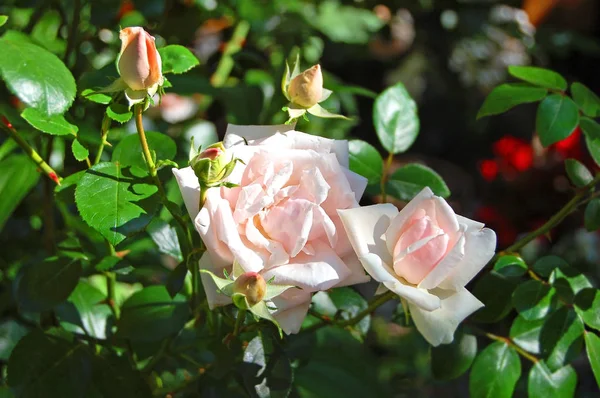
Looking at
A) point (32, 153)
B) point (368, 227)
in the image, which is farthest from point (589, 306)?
point (32, 153)

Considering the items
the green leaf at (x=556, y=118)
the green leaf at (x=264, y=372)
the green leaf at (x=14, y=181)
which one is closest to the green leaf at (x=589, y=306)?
the green leaf at (x=556, y=118)

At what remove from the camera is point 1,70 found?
51cm

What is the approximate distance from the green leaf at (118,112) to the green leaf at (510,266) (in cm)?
31

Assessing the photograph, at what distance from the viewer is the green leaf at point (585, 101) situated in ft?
2.09

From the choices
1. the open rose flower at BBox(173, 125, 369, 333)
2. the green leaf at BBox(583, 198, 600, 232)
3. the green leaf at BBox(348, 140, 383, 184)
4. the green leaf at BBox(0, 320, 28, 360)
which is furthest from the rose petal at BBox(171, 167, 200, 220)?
the green leaf at BBox(0, 320, 28, 360)

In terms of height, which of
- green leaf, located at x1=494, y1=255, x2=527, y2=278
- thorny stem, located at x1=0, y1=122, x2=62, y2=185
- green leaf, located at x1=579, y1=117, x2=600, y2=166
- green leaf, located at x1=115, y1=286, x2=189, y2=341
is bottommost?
green leaf, located at x1=115, y1=286, x2=189, y2=341

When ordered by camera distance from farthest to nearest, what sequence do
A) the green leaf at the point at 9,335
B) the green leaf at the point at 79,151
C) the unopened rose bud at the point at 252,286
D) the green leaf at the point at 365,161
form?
the green leaf at the point at 9,335 < the green leaf at the point at 365,161 < the green leaf at the point at 79,151 < the unopened rose bud at the point at 252,286

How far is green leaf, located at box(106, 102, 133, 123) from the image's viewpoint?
509 mm

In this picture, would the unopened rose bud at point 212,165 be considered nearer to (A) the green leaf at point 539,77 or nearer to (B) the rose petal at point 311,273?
(B) the rose petal at point 311,273

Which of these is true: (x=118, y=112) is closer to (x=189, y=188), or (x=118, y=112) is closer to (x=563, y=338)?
(x=189, y=188)

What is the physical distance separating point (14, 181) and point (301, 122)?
31 centimetres

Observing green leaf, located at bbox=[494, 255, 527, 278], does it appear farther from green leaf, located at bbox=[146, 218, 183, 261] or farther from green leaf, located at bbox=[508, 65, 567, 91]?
green leaf, located at bbox=[146, 218, 183, 261]

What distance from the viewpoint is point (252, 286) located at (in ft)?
1.40

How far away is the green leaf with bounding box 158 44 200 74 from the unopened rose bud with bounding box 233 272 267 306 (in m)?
0.19
